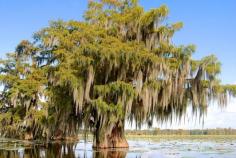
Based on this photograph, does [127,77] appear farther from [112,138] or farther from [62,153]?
[62,153]

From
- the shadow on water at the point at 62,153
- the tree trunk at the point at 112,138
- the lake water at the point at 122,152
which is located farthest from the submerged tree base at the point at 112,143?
the shadow on water at the point at 62,153

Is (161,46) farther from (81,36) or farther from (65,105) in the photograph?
(65,105)

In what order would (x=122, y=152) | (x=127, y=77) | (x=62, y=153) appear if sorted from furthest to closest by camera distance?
(x=127, y=77) → (x=62, y=153) → (x=122, y=152)

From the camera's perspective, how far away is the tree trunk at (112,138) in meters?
20.0

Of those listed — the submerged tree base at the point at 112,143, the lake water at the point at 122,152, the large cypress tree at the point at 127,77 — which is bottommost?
the lake water at the point at 122,152

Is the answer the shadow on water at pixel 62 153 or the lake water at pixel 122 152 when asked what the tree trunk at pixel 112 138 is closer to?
the lake water at pixel 122 152

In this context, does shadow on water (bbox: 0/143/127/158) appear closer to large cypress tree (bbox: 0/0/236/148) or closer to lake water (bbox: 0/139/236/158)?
lake water (bbox: 0/139/236/158)

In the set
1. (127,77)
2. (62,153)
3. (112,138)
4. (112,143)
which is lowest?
(62,153)

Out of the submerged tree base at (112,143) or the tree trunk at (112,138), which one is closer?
the tree trunk at (112,138)

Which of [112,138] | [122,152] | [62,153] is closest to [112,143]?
[112,138]

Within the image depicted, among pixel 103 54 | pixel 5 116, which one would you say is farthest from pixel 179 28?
pixel 5 116

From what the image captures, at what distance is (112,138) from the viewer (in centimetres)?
2047

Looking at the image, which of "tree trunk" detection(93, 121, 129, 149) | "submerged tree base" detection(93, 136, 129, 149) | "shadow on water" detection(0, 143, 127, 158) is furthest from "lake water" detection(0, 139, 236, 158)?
"tree trunk" detection(93, 121, 129, 149)

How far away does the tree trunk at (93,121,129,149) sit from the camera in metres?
20.0
